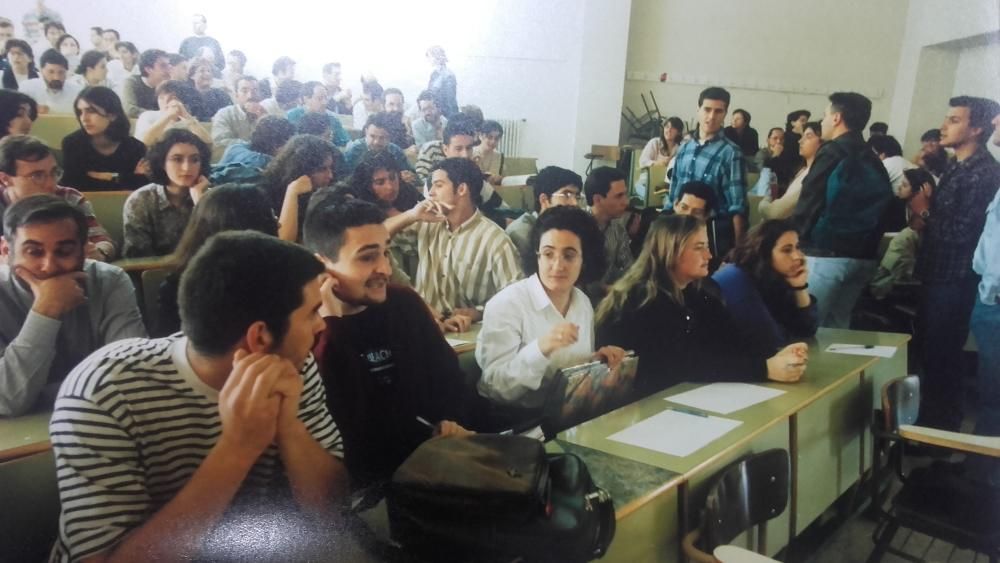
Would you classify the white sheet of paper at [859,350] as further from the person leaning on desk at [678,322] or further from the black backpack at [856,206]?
the black backpack at [856,206]

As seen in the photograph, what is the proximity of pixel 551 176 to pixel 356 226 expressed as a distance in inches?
21.8

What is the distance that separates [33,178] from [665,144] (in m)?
1.40

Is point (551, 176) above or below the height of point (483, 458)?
above

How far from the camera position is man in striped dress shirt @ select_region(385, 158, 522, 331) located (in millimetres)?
1472

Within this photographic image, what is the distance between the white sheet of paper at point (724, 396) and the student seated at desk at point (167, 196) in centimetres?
138

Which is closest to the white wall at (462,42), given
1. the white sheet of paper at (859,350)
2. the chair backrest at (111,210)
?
the chair backrest at (111,210)

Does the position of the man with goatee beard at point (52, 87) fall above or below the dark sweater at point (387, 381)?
above

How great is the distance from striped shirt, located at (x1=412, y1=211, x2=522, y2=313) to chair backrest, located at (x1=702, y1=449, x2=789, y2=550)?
2.31ft

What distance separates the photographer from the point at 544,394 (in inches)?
65.6

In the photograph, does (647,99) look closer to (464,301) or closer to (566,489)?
(464,301)

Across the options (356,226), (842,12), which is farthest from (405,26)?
(842,12)

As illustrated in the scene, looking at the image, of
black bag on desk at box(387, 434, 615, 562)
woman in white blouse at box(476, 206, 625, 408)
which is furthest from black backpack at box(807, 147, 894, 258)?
black bag on desk at box(387, 434, 615, 562)

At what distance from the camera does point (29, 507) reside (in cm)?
96

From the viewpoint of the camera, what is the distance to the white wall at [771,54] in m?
1.75
